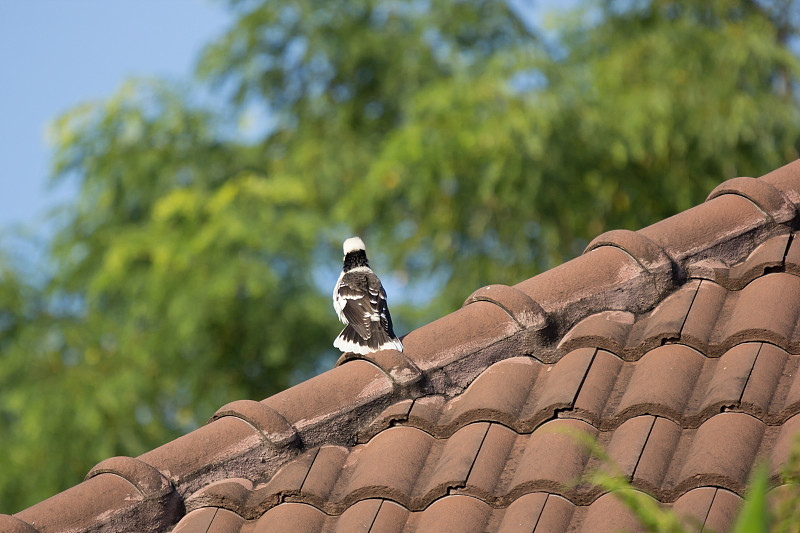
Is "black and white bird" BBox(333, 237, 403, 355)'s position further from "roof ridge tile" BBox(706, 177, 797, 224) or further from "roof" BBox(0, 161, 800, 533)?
"roof ridge tile" BBox(706, 177, 797, 224)

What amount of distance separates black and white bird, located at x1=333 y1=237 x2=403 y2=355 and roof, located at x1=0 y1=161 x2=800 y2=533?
320 millimetres

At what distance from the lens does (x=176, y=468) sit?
3.11 m

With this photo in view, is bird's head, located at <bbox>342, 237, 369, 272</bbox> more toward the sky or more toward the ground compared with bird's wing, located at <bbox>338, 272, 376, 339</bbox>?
more toward the sky

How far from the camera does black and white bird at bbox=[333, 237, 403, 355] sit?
12.9 feet

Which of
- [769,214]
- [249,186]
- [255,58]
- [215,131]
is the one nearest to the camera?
[769,214]

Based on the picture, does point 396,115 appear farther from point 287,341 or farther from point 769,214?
point 769,214

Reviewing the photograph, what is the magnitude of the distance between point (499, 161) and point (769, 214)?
8.80 meters

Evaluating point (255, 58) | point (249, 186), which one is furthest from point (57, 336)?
point (255, 58)

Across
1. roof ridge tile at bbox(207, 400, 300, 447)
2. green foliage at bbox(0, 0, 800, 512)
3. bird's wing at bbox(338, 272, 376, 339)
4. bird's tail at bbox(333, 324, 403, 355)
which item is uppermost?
green foliage at bbox(0, 0, 800, 512)

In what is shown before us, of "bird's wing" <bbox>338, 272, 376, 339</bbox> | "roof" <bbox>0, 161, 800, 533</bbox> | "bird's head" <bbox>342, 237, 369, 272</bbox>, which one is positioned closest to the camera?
"roof" <bbox>0, 161, 800, 533</bbox>

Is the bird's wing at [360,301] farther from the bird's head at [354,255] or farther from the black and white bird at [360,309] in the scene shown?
the bird's head at [354,255]

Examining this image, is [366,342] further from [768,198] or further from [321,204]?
[321,204]

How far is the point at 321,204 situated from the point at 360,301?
10666 millimetres

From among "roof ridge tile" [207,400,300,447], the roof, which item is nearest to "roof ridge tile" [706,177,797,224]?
the roof
